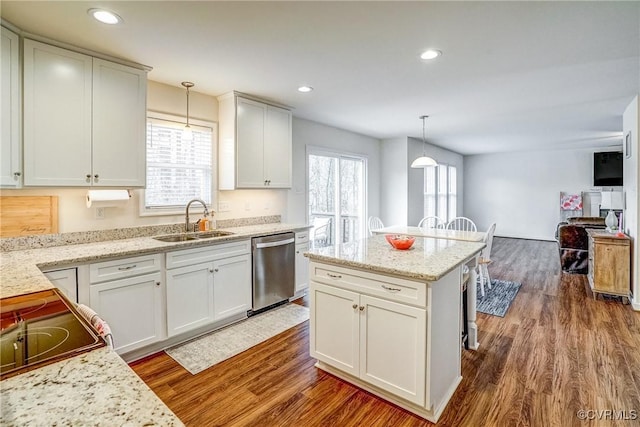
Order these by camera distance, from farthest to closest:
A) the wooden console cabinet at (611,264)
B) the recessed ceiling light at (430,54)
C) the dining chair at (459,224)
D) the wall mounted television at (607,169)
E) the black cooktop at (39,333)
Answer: the wall mounted television at (607,169) → the dining chair at (459,224) → the wooden console cabinet at (611,264) → the recessed ceiling light at (430,54) → the black cooktop at (39,333)

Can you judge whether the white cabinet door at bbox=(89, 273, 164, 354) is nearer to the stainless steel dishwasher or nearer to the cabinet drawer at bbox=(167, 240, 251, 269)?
the cabinet drawer at bbox=(167, 240, 251, 269)

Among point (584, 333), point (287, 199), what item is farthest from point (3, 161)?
point (584, 333)

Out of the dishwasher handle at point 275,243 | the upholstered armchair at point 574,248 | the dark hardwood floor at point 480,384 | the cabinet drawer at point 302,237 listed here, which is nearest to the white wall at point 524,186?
the upholstered armchair at point 574,248

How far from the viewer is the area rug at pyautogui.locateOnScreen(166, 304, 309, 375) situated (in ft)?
8.75

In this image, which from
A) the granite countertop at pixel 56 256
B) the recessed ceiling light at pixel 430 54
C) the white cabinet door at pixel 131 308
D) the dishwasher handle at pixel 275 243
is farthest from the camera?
the dishwasher handle at pixel 275 243

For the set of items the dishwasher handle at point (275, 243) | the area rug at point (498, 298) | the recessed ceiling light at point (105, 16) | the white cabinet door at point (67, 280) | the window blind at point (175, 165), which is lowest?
the area rug at point (498, 298)

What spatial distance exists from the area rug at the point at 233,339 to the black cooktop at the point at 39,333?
1392 mm

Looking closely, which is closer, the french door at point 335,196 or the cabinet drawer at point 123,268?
the cabinet drawer at point 123,268

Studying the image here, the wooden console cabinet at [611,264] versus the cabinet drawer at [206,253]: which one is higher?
the cabinet drawer at [206,253]

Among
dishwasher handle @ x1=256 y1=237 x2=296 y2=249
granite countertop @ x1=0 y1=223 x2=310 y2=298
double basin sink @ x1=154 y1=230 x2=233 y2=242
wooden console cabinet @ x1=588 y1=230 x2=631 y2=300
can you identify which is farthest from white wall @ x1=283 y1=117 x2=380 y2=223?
wooden console cabinet @ x1=588 y1=230 x2=631 y2=300

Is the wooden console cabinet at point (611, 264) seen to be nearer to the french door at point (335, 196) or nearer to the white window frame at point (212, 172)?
the french door at point (335, 196)

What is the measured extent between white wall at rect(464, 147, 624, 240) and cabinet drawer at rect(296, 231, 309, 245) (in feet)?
24.8

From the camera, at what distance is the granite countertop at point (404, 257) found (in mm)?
1919

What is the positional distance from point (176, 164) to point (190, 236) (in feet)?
2.59
